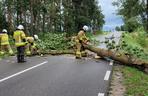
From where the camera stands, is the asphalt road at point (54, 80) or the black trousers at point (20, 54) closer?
the asphalt road at point (54, 80)

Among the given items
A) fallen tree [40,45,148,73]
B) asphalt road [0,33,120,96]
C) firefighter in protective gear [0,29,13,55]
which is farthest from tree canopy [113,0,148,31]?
asphalt road [0,33,120,96]

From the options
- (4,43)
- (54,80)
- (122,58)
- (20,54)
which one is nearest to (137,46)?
(4,43)

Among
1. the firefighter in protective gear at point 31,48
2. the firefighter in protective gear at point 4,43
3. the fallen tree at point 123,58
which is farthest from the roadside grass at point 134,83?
the firefighter in protective gear at point 4,43

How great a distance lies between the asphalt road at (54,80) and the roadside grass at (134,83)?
26.4 inches

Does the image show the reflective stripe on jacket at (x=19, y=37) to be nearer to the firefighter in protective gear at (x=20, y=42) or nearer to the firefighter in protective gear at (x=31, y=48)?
the firefighter in protective gear at (x=20, y=42)

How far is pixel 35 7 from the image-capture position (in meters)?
52.1

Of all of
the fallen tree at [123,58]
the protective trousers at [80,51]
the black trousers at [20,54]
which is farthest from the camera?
the protective trousers at [80,51]

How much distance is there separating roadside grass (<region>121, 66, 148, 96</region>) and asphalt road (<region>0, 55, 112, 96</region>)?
26.4 inches

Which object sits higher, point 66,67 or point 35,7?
point 35,7

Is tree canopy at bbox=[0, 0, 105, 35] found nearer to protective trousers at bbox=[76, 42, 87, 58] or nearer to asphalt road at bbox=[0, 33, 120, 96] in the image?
protective trousers at bbox=[76, 42, 87, 58]

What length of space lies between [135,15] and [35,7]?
1412 cm

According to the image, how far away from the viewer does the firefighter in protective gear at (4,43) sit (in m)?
26.2

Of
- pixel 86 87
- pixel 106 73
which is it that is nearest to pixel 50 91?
pixel 86 87

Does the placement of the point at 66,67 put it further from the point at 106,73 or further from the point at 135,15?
the point at 135,15
